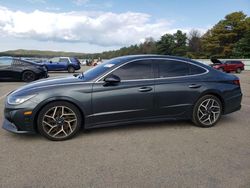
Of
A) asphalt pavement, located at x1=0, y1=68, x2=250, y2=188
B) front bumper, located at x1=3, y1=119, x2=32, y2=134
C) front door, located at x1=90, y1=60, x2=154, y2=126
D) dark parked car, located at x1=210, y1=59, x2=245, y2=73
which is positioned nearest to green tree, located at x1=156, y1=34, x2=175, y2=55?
dark parked car, located at x1=210, y1=59, x2=245, y2=73

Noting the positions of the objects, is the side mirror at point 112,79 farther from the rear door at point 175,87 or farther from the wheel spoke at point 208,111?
the wheel spoke at point 208,111

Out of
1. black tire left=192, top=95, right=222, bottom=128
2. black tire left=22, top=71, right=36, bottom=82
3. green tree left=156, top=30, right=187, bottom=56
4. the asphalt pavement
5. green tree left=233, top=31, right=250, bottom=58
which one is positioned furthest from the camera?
green tree left=156, top=30, right=187, bottom=56

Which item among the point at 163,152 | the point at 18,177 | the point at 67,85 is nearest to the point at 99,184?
the point at 18,177

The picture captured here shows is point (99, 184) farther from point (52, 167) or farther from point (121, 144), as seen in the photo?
point (121, 144)

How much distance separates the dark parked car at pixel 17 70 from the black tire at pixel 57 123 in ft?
34.3

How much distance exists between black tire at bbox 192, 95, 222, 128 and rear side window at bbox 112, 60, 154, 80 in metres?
1.16

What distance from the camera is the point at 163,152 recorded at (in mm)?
4094

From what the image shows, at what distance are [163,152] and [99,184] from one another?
1.31 m

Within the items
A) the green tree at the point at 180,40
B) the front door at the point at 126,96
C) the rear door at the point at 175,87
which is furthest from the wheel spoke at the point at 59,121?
the green tree at the point at 180,40

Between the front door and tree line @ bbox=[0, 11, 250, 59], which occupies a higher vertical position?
tree line @ bbox=[0, 11, 250, 59]

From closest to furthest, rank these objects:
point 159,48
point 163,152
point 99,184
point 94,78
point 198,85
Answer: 1. point 99,184
2. point 163,152
3. point 94,78
4. point 198,85
5. point 159,48

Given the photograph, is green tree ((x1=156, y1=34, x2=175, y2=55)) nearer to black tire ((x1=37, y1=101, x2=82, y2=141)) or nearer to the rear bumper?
the rear bumper

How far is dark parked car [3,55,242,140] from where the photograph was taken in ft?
14.8

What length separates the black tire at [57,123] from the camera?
14.8 feet
